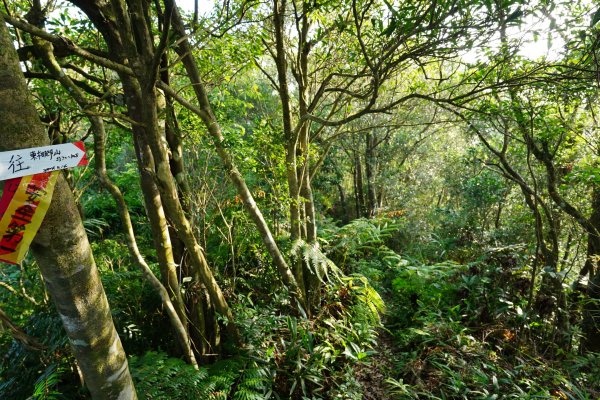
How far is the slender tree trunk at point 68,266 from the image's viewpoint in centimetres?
112

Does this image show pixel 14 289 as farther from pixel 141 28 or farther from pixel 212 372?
pixel 141 28

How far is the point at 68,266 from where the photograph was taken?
4.09ft

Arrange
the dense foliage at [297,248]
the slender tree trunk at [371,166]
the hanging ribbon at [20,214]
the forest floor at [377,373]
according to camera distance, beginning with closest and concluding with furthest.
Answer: the hanging ribbon at [20,214] → the dense foliage at [297,248] → the forest floor at [377,373] → the slender tree trunk at [371,166]

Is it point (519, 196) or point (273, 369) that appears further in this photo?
point (519, 196)

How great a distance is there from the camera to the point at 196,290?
10.4 ft

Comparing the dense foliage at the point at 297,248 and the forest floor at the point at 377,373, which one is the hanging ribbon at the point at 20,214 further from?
the forest floor at the point at 377,373

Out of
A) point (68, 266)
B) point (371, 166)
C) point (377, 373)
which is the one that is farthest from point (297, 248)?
point (371, 166)

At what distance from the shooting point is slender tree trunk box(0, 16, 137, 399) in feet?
3.67

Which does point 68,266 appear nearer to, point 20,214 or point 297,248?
point 20,214

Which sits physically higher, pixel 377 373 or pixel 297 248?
pixel 297 248

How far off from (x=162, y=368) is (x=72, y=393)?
2.65 feet

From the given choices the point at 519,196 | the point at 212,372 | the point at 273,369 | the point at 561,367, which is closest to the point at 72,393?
the point at 212,372

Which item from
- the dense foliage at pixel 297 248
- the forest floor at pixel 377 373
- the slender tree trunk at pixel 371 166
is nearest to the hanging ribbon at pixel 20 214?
the dense foliage at pixel 297 248

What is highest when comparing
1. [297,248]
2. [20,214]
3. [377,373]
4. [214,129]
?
[214,129]
